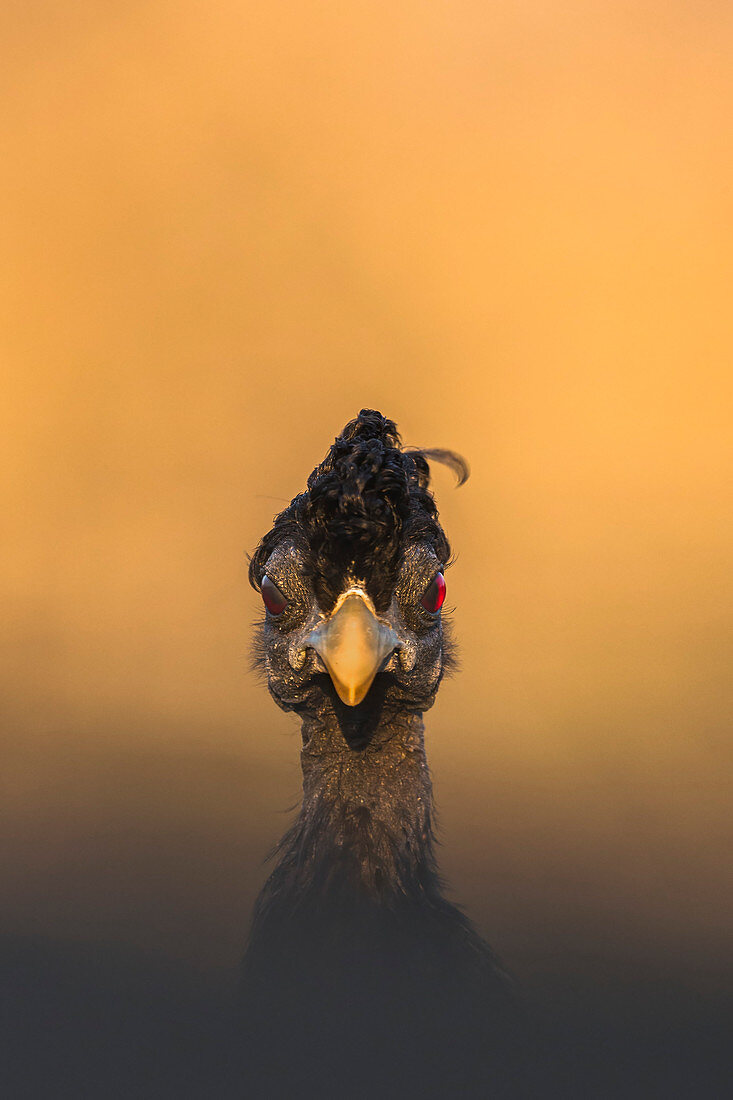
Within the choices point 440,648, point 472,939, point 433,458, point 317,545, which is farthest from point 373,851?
point 433,458

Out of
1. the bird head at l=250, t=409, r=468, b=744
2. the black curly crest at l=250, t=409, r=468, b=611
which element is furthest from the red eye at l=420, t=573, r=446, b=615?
the black curly crest at l=250, t=409, r=468, b=611

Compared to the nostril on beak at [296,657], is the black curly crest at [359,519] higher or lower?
higher

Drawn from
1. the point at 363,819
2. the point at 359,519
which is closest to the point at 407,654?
the point at 359,519

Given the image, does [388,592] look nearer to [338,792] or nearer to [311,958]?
[338,792]

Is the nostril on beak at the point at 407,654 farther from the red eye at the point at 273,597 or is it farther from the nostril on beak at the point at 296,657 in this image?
the red eye at the point at 273,597

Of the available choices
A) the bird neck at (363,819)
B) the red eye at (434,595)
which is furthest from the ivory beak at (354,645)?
the bird neck at (363,819)

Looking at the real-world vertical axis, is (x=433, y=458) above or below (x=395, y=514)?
above

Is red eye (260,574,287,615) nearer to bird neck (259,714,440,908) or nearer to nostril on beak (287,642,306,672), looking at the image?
nostril on beak (287,642,306,672)
